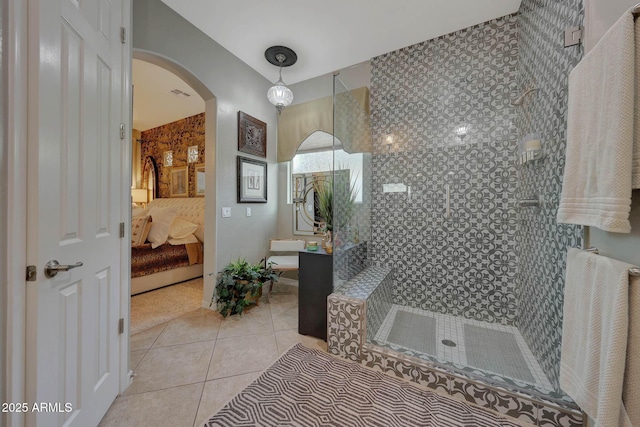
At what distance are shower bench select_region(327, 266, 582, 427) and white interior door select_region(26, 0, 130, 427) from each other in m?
1.36

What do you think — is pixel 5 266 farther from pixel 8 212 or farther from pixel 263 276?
pixel 263 276

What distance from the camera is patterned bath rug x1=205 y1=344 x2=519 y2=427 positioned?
3.94 feet

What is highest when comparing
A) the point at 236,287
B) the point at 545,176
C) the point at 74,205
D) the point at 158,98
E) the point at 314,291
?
the point at 158,98

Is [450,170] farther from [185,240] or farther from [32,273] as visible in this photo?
[185,240]

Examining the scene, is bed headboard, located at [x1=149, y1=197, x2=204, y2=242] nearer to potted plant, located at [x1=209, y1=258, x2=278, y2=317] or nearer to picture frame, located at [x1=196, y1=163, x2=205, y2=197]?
picture frame, located at [x1=196, y1=163, x2=205, y2=197]

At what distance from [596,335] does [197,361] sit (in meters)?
2.19

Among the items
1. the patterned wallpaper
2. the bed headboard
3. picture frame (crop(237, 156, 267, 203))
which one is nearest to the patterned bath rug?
picture frame (crop(237, 156, 267, 203))

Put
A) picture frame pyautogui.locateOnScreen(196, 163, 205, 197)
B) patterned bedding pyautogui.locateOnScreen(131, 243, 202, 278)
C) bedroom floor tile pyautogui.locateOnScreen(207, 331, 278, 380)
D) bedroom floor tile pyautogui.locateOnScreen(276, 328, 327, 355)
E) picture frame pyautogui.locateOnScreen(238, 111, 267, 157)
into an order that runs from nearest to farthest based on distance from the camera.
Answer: bedroom floor tile pyautogui.locateOnScreen(207, 331, 278, 380) → bedroom floor tile pyautogui.locateOnScreen(276, 328, 327, 355) → picture frame pyautogui.locateOnScreen(238, 111, 267, 157) → patterned bedding pyautogui.locateOnScreen(131, 243, 202, 278) → picture frame pyautogui.locateOnScreen(196, 163, 205, 197)

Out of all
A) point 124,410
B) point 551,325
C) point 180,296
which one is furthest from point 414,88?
point 180,296

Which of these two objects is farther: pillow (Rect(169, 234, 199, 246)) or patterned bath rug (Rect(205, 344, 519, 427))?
Answer: pillow (Rect(169, 234, 199, 246))

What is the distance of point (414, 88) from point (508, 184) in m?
1.35

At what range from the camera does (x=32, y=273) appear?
79 centimetres

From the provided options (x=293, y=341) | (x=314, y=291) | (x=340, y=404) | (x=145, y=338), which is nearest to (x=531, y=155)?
(x=314, y=291)

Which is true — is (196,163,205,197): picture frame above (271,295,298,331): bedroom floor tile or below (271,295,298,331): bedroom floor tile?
above
